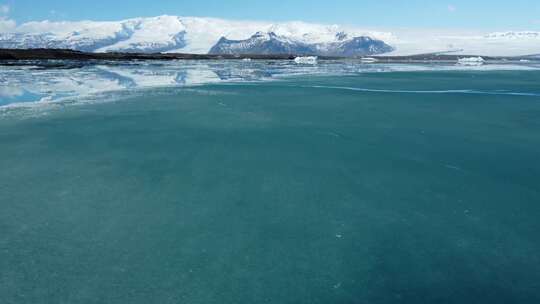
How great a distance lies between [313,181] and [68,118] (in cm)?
689

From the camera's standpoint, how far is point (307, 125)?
32.1 ft

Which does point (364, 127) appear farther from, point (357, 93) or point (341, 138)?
point (357, 93)

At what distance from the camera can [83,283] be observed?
329 cm

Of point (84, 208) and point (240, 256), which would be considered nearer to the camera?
point (240, 256)

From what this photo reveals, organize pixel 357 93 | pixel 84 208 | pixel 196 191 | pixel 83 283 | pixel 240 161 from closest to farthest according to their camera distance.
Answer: pixel 83 283 → pixel 84 208 → pixel 196 191 → pixel 240 161 → pixel 357 93

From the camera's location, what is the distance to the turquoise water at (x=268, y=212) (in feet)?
10.9

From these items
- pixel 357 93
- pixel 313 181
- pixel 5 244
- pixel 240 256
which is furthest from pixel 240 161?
pixel 357 93

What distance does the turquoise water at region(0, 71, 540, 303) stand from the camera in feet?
10.9

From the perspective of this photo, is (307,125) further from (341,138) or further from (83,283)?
(83,283)

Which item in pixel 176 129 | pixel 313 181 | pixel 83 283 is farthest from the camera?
pixel 176 129

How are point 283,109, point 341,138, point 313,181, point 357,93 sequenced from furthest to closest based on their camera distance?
point 357,93 < point 283,109 < point 341,138 < point 313,181

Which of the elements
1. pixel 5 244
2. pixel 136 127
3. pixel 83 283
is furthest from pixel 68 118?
pixel 83 283

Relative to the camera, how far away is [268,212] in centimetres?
475

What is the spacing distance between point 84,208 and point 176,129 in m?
4.57
